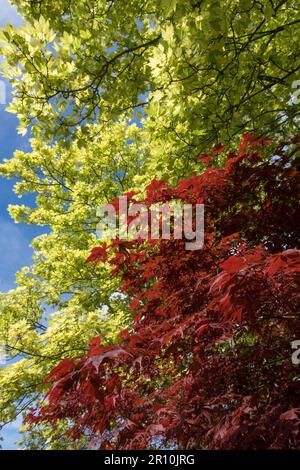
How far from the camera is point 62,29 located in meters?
4.33

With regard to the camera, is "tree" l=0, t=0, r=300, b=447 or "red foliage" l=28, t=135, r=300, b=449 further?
"tree" l=0, t=0, r=300, b=447

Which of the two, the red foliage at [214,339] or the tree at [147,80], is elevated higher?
the tree at [147,80]

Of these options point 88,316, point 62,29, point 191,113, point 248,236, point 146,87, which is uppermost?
point 62,29

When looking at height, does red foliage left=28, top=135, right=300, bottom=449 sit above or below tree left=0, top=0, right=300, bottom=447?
below

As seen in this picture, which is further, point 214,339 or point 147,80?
point 147,80

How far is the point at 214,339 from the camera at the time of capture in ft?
9.75

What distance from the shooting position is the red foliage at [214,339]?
217 cm

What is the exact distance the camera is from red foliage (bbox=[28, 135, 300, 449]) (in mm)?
2172

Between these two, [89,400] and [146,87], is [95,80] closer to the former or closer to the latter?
[146,87]

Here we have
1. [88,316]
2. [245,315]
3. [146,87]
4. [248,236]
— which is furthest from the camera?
[88,316]

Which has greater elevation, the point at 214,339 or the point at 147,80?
the point at 147,80

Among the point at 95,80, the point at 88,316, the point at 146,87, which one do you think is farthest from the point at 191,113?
the point at 88,316

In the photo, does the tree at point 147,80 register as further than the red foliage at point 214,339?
Yes
